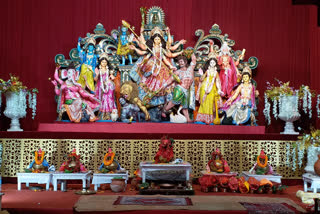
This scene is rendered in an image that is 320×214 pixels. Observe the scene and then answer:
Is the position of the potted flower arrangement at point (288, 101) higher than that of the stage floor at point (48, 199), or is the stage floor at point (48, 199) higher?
the potted flower arrangement at point (288, 101)

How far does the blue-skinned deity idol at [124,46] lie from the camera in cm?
986

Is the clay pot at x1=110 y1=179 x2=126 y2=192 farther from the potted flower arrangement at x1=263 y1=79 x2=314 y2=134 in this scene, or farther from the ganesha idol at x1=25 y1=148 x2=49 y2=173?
the potted flower arrangement at x1=263 y1=79 x2=314 y2=134

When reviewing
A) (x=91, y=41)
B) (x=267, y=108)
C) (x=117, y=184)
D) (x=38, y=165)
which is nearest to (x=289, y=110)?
(x=267, y=108)

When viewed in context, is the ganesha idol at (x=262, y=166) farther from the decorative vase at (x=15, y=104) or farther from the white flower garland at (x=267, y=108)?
the decorative vase at (x=15, y=104)

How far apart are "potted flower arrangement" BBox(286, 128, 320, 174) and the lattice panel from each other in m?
0.13

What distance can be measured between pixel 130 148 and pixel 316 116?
4.46 metres

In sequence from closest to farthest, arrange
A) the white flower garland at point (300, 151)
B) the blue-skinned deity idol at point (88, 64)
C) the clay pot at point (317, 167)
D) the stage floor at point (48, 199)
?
the stage floor at point (48, 199)
the clay pot at point (317, 167)
the white flower garland at point (300, 151)
the blue-skinned deity idol at point (88, 64)

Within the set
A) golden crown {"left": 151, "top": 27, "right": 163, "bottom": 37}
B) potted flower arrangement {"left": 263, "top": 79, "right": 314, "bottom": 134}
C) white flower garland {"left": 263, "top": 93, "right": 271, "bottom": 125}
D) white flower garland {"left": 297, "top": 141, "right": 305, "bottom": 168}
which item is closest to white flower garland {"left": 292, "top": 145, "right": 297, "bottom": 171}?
white flower garland {"left": 297, "top": 141, "right": 305, "bottom": 168}

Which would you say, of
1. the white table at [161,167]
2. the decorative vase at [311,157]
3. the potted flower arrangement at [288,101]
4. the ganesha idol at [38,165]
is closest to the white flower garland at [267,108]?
the potted flower arrangement at [288,101]

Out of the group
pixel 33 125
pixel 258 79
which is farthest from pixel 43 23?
pixel 258 79

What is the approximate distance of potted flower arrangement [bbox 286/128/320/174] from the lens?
26.4 feet

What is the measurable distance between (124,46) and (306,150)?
4.28m

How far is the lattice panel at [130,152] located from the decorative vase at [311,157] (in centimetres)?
46

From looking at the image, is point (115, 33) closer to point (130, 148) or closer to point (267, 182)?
point (130, 148)
